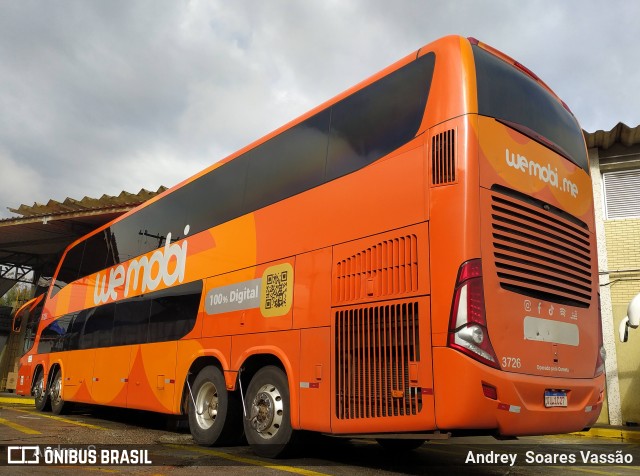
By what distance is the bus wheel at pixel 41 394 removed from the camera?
12.8 metres

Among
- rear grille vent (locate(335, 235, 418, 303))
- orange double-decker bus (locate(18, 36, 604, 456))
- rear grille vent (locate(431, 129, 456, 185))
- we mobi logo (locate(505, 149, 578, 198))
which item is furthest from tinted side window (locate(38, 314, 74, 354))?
we mobi logo (locate(505, 149, 578, 198))

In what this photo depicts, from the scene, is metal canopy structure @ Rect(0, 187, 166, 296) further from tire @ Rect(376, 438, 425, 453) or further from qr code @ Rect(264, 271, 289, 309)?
tire @ Rect(376, 438, 425, 453)

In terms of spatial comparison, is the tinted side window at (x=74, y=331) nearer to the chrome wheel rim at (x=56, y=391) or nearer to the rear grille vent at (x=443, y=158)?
the chrome wheel rim at (x=56, y=391)

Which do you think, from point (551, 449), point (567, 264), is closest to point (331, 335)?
point (567, 264)

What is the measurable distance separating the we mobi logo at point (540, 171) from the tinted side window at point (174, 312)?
4.75 m

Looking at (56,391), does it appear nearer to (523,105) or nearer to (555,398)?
Result: (555,398)

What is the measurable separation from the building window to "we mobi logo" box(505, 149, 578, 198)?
736 centimetres

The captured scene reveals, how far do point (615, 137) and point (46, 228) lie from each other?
17335 mm

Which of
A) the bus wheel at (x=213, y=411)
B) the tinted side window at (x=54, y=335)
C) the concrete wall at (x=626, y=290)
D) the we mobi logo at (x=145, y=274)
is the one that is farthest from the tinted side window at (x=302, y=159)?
the concrete wall at (x=626, y=290)

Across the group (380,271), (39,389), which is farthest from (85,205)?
(380,271)

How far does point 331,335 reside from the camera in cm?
545

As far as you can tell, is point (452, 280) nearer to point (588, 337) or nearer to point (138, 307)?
point (588, 337)

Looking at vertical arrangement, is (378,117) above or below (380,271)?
above

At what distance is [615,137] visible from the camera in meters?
11.7
